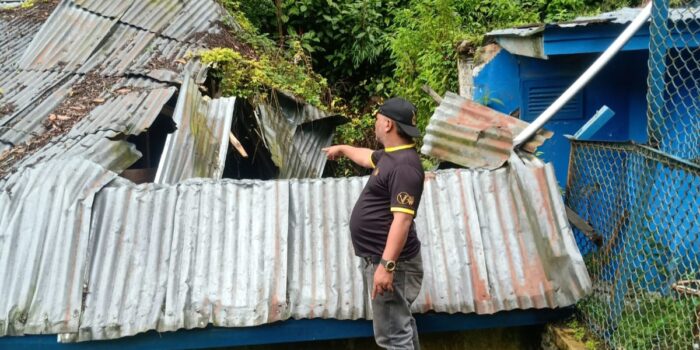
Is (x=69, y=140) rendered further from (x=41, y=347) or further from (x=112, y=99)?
(x=41, y=347)

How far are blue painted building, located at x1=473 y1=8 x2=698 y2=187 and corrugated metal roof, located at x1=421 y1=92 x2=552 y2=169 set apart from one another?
1028 millimetres

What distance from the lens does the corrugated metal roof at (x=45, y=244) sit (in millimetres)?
3199

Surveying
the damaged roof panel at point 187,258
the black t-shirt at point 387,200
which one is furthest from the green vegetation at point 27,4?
the black t-shirt at point 387,200

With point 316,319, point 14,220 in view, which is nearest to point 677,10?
point 316,319

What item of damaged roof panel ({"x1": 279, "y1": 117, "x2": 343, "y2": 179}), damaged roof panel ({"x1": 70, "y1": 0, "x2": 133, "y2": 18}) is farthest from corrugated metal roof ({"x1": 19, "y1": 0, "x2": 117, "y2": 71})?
damaged roof panel ({"x1": 279, "y1": 117, "x2": 343, "y2": 179})

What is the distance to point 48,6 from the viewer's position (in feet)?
30.0

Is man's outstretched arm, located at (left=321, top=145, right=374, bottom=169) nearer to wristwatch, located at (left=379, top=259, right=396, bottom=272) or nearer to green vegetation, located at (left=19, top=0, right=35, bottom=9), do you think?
wristwatch, located at (left=379, top=259, right=396, bottom=272)

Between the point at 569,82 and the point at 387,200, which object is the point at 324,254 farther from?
the point at 569,82

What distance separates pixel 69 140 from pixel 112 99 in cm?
98

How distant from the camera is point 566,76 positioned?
5.90m

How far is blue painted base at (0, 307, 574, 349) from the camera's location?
322 cm

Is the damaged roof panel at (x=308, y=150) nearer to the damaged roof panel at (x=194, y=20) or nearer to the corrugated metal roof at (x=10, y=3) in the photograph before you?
the damaged roof panel at (x=194, y=20)

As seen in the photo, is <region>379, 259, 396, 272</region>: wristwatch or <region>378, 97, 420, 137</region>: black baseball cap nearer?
<region>379, 259, 396, 272</region>: wristwatch

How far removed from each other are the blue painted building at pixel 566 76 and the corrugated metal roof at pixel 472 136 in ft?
3.37
